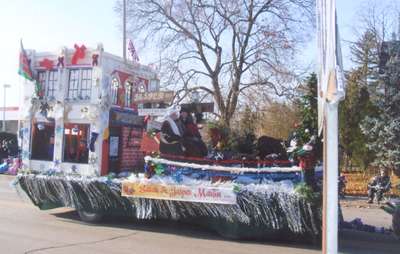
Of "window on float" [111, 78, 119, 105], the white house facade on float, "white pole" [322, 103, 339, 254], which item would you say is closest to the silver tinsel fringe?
the white house facade on float

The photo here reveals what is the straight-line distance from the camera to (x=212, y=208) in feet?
28.8

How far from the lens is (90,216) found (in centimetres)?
1042

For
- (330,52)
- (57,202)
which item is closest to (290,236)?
(57,202)

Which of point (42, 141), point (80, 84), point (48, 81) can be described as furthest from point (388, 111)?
point (42, 141)

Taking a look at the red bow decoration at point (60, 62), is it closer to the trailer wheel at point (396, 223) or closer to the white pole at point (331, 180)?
the trailer wheel at point (396, 223)

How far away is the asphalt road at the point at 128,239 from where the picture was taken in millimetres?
8117

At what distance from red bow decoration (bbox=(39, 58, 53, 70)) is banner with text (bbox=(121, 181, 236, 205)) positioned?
3524 mm

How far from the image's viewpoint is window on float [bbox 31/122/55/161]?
11352 mm

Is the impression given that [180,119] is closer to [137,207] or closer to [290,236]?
[137,207]

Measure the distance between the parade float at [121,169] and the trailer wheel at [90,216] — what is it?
0.07ft

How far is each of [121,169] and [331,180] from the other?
8273 mm

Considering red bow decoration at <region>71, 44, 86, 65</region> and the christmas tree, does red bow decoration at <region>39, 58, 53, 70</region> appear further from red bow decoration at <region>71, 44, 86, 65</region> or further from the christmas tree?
the christmas tree

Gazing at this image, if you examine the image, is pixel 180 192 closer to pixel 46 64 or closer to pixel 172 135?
pixel 172 135

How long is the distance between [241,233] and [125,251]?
1.98 m
